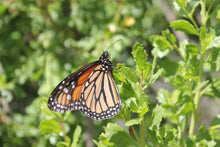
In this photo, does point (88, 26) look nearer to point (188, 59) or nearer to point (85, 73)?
point (85, 73)

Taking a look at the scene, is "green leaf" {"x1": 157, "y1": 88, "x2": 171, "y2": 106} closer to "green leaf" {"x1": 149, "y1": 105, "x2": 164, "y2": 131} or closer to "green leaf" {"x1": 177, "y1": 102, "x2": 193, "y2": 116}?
"green leaf" {"x1": 177, "y1": 102, "x2": 193, "y2": 116}

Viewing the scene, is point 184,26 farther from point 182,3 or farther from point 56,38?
point 56,38

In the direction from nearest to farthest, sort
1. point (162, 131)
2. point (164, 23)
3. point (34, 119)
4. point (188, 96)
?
point (162, 131), point (188, 96), point (34, 119), point (164, 23)

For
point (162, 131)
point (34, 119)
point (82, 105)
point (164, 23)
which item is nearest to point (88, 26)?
point (164, 23)

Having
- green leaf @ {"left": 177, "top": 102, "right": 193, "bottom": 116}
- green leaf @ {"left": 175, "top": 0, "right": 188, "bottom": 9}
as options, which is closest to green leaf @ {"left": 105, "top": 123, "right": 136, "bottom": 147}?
green leaf @ {"left": 177, "top": 102, "right": 193, "bottom": 116}

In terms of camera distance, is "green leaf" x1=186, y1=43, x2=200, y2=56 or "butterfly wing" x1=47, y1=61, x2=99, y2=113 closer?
"green leaf" x1=186, y1=43, x2=200, y2=56

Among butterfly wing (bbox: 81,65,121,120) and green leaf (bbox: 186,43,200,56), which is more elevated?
butterfly wing (bbox: 81,65,121,120)
